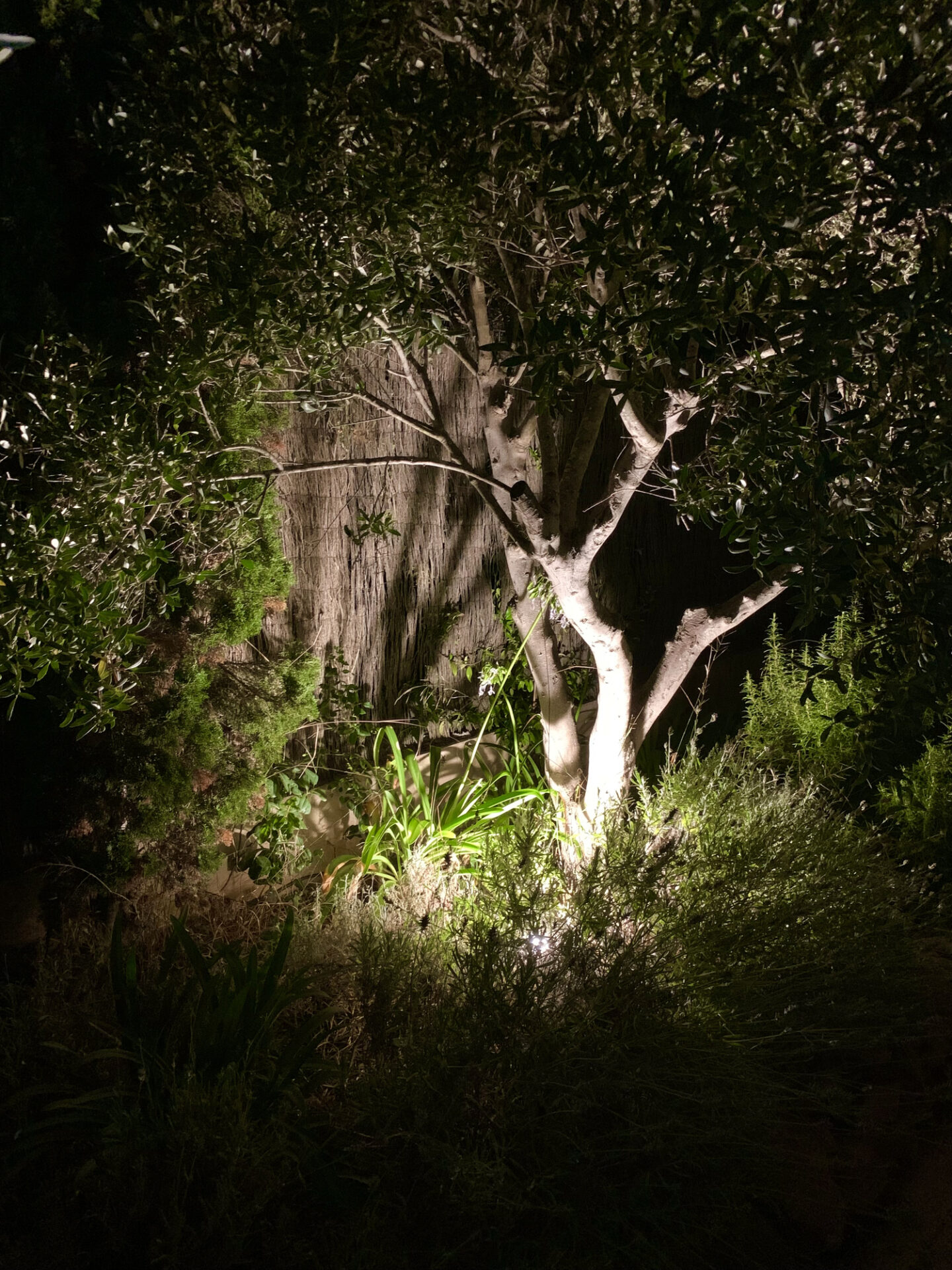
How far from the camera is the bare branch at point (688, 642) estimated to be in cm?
387

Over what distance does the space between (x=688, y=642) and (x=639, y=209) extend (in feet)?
6.47

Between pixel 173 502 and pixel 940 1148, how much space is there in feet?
10.7

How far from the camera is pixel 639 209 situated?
2.50 metres

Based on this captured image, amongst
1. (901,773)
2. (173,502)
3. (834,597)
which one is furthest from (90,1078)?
(901,773)

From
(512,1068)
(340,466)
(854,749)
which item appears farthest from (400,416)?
(854,749)

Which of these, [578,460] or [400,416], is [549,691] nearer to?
[578,460]

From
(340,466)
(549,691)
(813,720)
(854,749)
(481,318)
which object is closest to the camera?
(340,466)

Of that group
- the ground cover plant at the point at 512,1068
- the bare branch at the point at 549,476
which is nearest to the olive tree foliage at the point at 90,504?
the ground cover plant at the point at 512,1068

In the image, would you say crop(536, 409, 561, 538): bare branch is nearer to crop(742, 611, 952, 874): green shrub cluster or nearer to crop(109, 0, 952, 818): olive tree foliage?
crop(109, 0, 952, 818): olive tree foliage

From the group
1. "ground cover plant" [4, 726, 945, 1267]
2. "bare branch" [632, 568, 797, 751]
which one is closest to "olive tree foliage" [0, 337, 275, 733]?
"ground cover plant" [4, 726, 945, 1267]

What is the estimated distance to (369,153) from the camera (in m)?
2.73

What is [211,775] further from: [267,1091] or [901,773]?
[901,773]

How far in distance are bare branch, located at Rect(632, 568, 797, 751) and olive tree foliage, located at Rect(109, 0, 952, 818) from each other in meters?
0.31

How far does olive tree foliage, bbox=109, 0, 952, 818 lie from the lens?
223cm
